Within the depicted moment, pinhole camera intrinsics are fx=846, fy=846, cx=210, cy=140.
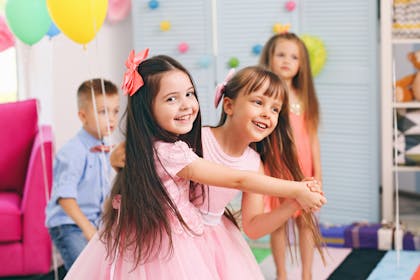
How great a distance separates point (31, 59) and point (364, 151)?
6.37 ft

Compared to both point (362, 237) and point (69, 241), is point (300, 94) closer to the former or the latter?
point (362, 237)

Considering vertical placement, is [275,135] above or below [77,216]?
above

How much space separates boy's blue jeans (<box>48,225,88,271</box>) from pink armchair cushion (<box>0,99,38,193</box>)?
0.93 meters

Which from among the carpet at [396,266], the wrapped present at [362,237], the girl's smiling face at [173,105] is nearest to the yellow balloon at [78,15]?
the girl's smiling face at [173,105]

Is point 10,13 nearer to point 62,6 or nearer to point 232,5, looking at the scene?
point 62,6

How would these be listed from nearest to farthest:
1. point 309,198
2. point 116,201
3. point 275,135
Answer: point 309,198
point 116,201
point 275,135

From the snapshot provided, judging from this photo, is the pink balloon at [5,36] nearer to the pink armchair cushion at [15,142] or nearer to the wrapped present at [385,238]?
the pink armchair cushion at [15,142]

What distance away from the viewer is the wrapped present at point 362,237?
409 cm

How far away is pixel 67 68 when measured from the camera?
16.0 ft

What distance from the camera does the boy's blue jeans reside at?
3238 mm

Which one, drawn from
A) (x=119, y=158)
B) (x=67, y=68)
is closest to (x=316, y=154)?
(x=119, y=158)

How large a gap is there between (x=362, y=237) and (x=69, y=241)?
154 centimetres

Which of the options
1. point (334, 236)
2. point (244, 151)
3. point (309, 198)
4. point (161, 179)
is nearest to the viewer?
point (309, 198)

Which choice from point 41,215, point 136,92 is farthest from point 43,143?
point 136,92
